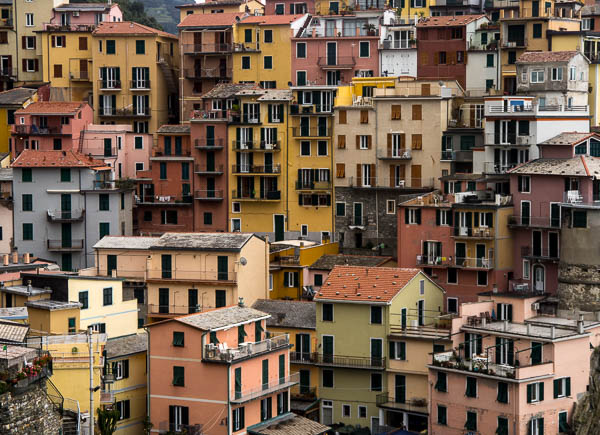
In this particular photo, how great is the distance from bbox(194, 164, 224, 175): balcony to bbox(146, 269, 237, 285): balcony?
636 inches

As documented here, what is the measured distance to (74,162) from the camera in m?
97.6

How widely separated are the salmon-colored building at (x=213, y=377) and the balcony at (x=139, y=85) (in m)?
37.7

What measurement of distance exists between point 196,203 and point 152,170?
160 inches

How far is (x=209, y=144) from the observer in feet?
333

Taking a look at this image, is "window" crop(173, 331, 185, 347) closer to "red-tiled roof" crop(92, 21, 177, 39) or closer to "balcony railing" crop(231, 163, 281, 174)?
"balcony railing" crop(231, 163, 281, 174)

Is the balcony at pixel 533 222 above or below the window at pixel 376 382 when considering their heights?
above

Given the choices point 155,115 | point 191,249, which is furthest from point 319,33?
point 191,249

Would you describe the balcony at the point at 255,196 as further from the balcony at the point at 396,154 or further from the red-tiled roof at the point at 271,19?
the red-tiled roof at the point at 271,19

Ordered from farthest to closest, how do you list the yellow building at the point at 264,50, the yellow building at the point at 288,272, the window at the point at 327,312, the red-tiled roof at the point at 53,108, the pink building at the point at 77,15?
the pink building at the point at 77,15
the yellow building at the point at 264,50
the red-tiled roof at the point at 53,108
the yellow building at the point at 288,272
the window at the point at 327,312

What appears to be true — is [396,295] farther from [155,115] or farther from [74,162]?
[155,115]

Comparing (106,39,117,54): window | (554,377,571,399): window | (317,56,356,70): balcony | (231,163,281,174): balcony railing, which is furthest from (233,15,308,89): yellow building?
(554,377,571,399): window

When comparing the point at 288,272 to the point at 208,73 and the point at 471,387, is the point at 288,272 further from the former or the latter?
the point at 208,73

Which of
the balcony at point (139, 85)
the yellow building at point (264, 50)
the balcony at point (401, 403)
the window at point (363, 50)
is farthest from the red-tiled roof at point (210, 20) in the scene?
the balcony at point (401, 403)

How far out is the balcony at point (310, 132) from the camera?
325 ft
